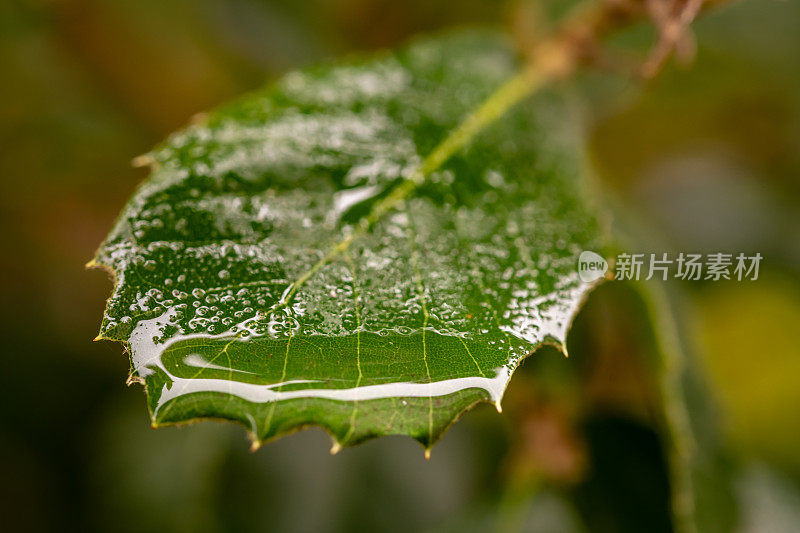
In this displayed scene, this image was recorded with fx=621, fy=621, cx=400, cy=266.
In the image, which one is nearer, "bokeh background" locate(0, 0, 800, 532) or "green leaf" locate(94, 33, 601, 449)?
"green leaf" locate(94, 33, 601, 449)

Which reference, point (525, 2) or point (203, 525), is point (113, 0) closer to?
point (525, 2)

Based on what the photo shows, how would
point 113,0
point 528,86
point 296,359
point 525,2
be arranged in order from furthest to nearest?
point 113,0 → point 525,2 → point 528,86 → point 296,359

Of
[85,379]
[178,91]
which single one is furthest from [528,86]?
[85,379]

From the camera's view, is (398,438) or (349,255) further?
(398,438)
